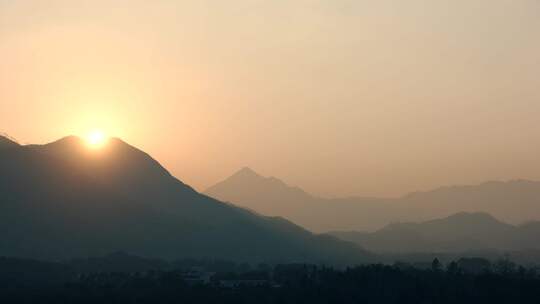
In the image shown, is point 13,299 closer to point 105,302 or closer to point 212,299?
point 105,302

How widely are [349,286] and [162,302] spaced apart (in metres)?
38.5

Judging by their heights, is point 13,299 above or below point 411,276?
below

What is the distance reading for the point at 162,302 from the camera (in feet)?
513

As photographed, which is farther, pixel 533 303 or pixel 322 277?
pixel 322 277

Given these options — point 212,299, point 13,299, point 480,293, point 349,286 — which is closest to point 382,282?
point 349,286

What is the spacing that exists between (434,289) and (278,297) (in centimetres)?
3185

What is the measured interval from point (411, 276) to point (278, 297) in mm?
33124

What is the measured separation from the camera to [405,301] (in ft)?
542

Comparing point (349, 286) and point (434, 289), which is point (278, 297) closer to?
point (349, 286)

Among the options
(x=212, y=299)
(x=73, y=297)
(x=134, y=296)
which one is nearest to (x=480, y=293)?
(x=212, y=299)

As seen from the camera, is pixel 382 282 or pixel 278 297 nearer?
pixel 278 297

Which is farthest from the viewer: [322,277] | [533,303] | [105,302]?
[322,277]

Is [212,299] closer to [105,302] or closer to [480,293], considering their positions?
[105,302]

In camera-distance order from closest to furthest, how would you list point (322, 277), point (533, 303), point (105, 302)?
1. point (105, 302)
2. point (533, 303)
3. point (322, 277)
